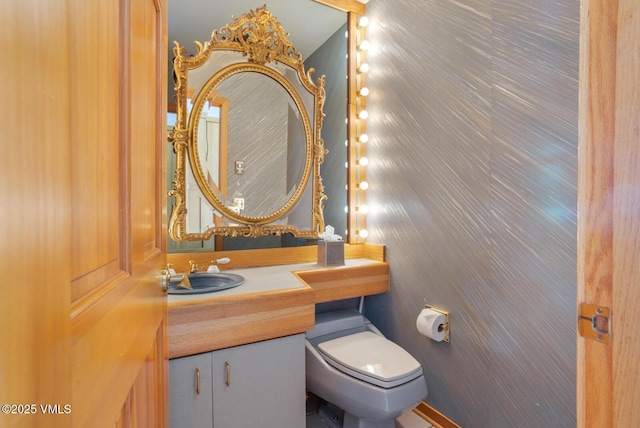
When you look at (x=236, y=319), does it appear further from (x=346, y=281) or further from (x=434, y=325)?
(x=434, y=325)

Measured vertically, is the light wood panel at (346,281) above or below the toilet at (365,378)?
above

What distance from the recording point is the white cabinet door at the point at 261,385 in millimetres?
1090

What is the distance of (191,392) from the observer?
3.40 ft

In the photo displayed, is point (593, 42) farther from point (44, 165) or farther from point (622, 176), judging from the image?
point (44, 165)

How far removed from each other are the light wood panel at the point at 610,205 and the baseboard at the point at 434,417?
1.15m

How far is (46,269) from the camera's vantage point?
21 cm

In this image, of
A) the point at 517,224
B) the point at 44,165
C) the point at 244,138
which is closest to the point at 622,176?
the point at 44,165

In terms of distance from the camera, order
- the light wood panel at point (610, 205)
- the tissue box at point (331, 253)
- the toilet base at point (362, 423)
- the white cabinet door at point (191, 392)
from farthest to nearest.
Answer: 1. the tissue box at point (331, 253)
2. the toilet base at point (362, 423)
3. the white cabinet door at point (191, 392)
4. the light wood panel at point (610, 205)

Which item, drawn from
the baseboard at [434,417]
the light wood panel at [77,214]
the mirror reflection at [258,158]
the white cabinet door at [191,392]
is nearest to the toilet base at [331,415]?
the baseboard at [434,417]

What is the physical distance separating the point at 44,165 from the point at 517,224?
4.34 feet

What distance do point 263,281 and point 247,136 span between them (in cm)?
79

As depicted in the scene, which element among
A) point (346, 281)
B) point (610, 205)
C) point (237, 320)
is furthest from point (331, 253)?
point (610, 205)

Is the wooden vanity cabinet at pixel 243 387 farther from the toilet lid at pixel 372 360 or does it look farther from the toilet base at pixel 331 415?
the toilet base at pixel 331 415

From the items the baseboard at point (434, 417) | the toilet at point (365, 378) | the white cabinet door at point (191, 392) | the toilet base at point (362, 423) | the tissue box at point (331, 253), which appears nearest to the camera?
the white cabinet door at point (191, 392)
